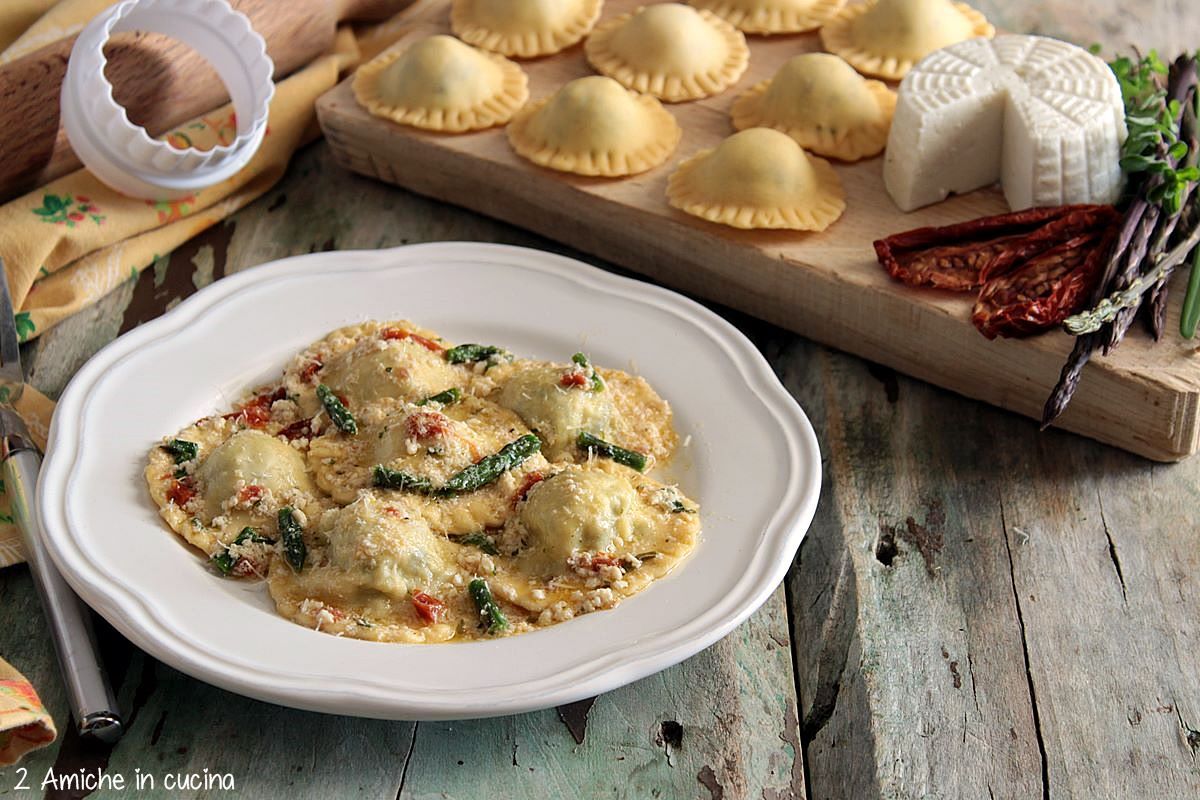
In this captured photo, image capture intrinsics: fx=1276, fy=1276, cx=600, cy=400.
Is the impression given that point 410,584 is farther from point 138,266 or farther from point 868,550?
point 138,266

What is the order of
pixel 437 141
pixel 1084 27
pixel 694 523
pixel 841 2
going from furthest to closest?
pixel 1084 27 → pixel 841 2 → pixel 437 141 → pixel 694 523

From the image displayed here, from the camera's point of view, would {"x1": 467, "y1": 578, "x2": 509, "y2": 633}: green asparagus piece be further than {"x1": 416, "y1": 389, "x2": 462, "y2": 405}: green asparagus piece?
No

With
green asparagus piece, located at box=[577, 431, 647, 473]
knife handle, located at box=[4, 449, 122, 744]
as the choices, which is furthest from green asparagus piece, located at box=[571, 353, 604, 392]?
knife handle, located at box=[4, 449, 122, 744]

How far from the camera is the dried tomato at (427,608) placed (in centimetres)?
284

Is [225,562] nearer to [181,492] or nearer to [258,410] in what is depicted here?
[181,492]

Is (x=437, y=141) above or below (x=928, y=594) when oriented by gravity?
above

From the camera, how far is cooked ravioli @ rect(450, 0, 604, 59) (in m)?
4.68

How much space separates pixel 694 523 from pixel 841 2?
8.43 ft

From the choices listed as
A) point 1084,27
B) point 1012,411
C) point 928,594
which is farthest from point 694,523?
point 1084,27

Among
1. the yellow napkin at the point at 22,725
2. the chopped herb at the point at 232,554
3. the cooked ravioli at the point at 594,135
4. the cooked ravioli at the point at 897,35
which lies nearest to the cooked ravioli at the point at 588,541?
the chopped herb at the point at 232,554

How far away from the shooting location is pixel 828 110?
4.19m

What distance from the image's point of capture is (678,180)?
13.3 feet

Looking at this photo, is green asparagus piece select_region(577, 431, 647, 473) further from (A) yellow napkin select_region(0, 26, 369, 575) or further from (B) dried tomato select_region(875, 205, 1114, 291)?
(A) yellow napkin select_region(0, 26, 369, 575)

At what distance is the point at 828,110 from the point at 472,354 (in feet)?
5.00
